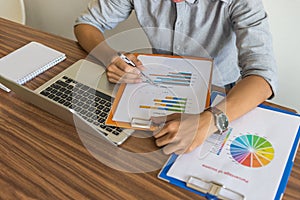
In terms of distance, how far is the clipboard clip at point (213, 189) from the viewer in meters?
0.70

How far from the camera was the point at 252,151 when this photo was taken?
78 cm

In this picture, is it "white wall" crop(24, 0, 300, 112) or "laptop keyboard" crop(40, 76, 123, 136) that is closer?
"laptop keyboard" crop(40, 76, 123, 136)

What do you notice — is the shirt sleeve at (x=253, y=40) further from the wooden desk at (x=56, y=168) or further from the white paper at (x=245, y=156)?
the wooden desk at (x=56, y=168)

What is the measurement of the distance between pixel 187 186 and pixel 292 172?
8.6 inches

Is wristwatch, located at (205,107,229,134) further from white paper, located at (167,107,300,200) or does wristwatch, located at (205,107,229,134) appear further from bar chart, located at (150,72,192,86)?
bar chart, located at (150,72,192,86)

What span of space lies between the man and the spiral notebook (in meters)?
0.11

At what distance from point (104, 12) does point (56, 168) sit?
→ 611 mm

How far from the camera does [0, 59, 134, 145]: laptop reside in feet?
2.73

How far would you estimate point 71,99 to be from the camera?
0.95m

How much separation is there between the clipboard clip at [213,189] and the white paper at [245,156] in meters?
0.01

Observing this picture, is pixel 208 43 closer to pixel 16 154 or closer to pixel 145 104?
pixel 145 104

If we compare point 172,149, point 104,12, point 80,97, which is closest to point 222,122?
point 172,149

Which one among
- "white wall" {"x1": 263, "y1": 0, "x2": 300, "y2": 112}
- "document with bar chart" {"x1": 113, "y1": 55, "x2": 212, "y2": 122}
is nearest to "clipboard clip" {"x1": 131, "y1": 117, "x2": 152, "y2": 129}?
"document with bar chart" {"x1": 113, "y1": 55, "x2": 212, "y2": 122}

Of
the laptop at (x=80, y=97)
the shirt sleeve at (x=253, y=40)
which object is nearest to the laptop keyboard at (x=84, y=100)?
the laptop at (x=80, y=97)
